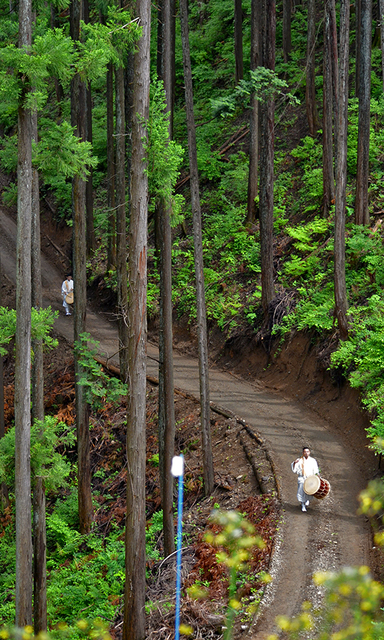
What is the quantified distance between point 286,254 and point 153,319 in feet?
19.0

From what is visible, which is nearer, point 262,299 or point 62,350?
point 262,299

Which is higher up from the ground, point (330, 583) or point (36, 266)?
point (36, 266)

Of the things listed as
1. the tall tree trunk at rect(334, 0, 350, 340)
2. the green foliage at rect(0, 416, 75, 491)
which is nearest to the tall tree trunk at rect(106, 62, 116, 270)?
the tall tree trunk at rect(334, 0, 350, 340)

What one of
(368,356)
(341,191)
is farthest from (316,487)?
(341,191)

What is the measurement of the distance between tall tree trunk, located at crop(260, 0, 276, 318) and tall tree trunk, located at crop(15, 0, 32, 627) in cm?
993

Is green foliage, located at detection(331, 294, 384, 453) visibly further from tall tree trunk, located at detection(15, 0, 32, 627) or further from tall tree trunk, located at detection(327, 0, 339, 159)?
tall tree trunk, located at detection(15, 0, 32, 627)

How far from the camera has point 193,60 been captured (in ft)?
108

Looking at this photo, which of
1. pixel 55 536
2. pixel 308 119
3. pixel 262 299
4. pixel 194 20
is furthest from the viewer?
pixel 194 20

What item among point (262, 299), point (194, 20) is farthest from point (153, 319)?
point (194, 20)

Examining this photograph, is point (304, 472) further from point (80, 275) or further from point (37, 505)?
point (80, 275)

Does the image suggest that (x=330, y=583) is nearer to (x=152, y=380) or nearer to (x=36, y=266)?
(x=36, y=266)

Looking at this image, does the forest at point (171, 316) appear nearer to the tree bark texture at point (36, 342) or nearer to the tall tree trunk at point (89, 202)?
the tree bark texture at point (36, 342)

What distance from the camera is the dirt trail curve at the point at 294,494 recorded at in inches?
366

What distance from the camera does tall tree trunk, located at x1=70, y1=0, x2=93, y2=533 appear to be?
13932mm
